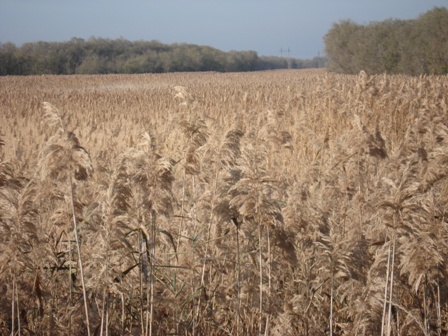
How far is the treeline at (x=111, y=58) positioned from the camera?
56.6m

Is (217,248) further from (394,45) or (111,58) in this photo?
(111,58)

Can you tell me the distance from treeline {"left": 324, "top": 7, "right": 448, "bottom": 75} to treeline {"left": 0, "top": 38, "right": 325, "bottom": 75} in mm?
23579

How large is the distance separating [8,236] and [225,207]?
3.86 feet

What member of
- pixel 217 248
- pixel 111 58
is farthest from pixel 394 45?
pixel 217 248

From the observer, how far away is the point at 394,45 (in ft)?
134

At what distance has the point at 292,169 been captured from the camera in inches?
317

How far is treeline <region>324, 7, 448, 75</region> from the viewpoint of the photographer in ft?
118

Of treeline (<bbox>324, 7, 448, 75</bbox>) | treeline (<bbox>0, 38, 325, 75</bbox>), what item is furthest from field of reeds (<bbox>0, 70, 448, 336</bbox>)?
treeline (<bbox>0, 38, 325, 75</bbox>)

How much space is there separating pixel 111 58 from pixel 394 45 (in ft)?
126

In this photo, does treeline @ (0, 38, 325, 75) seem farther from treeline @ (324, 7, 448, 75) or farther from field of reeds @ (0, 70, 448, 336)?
field of reeds @ (0, 70, 448, 336)

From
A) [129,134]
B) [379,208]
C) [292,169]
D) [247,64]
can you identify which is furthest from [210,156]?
[247,64]

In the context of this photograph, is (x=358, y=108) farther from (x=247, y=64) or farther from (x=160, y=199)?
(x=247, y=64)

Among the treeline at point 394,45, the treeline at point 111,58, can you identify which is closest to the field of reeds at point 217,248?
the treeline at point 394,45

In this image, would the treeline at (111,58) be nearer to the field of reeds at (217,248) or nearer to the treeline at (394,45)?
the treeline at (394,45)
